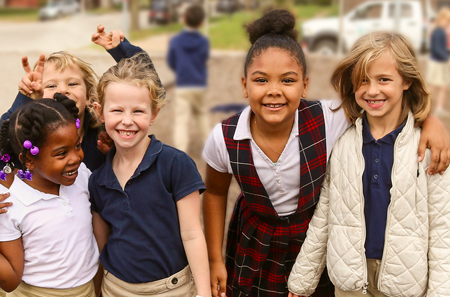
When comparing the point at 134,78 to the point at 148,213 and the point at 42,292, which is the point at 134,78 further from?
the point at 42,292

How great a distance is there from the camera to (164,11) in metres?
16.0

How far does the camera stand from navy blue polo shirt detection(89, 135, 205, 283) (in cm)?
193

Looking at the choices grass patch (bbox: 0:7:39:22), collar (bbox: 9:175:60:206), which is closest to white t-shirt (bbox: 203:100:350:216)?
collar (bbox: 9:175:60:206)

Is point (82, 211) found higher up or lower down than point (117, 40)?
lower down

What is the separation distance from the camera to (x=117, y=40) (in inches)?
84.3

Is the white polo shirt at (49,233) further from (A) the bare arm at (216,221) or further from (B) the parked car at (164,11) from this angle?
(B) the parked car at (164,11)

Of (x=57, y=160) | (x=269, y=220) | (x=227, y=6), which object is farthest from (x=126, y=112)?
(x=227, y=6)

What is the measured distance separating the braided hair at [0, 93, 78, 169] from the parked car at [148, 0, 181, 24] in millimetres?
14208

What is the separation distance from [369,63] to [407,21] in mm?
10427

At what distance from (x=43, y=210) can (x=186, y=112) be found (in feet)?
13.7

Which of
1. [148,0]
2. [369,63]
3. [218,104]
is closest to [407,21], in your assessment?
[218,104]

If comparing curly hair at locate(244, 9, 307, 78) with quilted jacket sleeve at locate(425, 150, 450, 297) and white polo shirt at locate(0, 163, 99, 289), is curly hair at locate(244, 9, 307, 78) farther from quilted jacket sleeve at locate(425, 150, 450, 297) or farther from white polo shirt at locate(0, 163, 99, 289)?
white polo shirt at locate(0, 163, 99, 289)

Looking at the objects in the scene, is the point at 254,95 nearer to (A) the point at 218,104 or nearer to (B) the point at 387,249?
(B) the point at 387,249

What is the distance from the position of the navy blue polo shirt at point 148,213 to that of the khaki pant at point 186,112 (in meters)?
3.89
